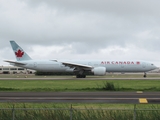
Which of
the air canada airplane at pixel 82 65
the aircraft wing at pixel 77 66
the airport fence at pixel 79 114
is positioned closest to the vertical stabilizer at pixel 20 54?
the air canada airplane at pixel 82 65

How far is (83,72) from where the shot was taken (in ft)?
194

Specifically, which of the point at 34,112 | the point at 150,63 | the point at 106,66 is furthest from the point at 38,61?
the point at 34,112

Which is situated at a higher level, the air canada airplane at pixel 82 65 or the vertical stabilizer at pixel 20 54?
the vertical stabilizer at pixel 20 54

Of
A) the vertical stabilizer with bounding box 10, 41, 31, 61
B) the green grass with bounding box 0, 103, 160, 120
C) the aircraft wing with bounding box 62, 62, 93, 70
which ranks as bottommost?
the green grass with bounding box 0, 103, 160, 120

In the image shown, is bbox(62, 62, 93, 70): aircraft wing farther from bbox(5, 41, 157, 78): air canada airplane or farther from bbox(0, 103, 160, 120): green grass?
bbox(0, 103, 160, 120): green grass

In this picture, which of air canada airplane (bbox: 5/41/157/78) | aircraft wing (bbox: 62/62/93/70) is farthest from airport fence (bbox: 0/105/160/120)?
aircraft wing (bbox: 62/62/93/70)

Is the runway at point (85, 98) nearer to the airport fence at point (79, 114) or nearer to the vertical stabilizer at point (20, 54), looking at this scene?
the airport fence at point (79, 114)

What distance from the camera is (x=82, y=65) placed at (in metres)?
57.0

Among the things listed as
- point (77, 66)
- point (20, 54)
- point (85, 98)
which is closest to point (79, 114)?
point (85, 98)

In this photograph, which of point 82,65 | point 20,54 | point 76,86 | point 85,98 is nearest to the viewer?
point 85,98

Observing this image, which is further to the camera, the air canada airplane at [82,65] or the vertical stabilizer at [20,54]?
the vertical stabilizer at [20,54]

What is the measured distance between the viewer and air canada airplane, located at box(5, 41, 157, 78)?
190ft

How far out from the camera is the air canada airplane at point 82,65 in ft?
190

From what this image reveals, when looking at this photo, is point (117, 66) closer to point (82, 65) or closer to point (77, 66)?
point (82, 65)
